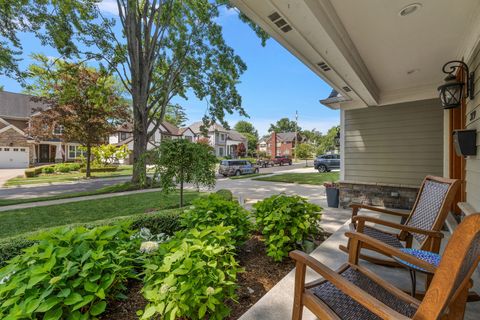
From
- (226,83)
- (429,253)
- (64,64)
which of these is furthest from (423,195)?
(64,64)

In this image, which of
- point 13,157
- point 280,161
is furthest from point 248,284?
point 13,157

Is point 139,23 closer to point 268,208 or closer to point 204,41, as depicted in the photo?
point 204,41

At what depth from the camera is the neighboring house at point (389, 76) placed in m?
2.23

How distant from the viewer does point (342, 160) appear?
5.81 meters

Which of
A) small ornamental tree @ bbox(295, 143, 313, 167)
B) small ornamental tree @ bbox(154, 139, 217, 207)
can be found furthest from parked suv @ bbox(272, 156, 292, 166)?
small ornamental tree @ bbox(154, 139, 217, 207)

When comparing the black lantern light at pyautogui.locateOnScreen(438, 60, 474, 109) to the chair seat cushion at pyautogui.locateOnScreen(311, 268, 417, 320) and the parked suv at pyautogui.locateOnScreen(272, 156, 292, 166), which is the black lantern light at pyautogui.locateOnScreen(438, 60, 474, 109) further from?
the parked suv at pyautogui.locateOnScreen(272, 156, 292, 166)

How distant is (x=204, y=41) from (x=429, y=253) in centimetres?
1100

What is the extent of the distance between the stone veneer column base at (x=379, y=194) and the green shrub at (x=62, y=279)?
522 centimetres

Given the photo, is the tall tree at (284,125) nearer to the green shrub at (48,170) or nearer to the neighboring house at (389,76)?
the green shrub at (48,170)

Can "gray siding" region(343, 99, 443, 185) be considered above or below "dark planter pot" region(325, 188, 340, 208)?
above

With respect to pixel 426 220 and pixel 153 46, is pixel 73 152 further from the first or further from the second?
pixel 426 220

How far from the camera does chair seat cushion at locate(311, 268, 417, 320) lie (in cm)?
126

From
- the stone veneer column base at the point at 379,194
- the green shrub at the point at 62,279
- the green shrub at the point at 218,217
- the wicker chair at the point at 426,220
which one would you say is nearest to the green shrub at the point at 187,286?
the green shrub at the point at 62,279

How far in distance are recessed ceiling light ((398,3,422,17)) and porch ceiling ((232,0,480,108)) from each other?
0.03 m
